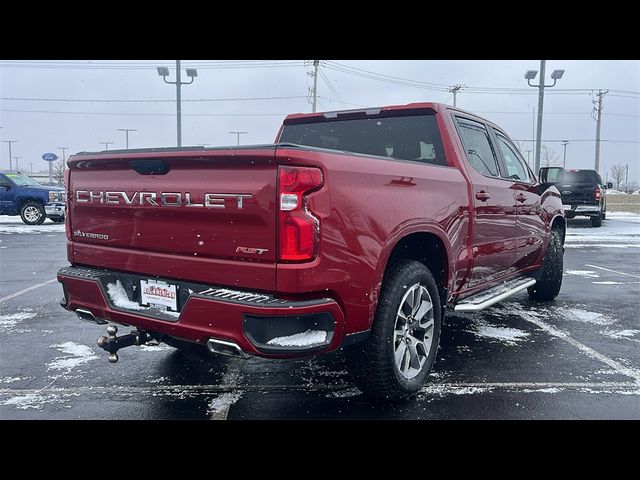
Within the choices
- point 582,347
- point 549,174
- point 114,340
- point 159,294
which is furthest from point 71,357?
point 549,174

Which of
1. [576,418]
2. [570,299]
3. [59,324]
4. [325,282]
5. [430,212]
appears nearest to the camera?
[325,282]

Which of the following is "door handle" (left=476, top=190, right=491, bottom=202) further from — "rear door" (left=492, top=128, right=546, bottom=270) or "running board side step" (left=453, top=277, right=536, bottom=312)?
"running board side step" (left=453, top=277, right=536, bottom=312)

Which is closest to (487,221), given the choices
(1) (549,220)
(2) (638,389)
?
(2) (638,389)

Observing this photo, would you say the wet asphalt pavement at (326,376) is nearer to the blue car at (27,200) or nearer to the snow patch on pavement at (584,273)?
the snow patch on pavement at (584,273)

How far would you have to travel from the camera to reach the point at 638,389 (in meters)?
3.61

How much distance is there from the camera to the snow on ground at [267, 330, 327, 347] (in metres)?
2.64

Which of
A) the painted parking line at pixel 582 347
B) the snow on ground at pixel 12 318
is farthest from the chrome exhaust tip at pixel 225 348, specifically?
the snow on ground at pixel 12 318

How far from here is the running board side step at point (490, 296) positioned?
3953mm

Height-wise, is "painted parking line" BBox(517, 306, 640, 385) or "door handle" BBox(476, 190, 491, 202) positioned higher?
"door handle" BBox(476, 190, 491, 202)

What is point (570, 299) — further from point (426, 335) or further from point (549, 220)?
point (426, 335)

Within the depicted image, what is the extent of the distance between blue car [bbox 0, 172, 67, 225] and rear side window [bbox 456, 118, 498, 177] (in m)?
16.2

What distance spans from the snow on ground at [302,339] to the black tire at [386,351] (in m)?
0.47

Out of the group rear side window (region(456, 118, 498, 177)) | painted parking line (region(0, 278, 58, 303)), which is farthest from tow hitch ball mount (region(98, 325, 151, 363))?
painted parking line (region(0, 278, 58, 303))

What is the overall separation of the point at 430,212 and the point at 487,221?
3.62 ft
